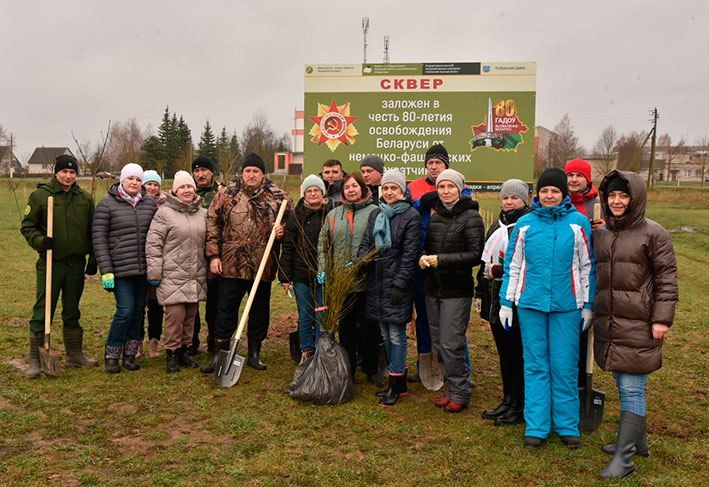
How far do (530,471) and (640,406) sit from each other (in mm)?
821

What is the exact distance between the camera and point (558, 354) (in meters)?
4.04

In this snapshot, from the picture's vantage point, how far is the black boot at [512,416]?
4480mm

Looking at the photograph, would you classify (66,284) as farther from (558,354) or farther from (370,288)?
(558,354)

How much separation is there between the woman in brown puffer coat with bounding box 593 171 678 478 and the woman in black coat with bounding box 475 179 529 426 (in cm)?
75

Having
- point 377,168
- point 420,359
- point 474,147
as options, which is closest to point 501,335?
point 420,359

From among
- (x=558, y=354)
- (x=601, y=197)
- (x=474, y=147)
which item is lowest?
(x=558, y=354)

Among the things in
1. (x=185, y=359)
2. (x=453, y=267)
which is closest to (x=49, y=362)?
(x=185, y=359)

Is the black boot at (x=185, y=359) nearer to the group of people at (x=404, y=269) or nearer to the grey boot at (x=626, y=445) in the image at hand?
the group of people at (x=404, y=269)

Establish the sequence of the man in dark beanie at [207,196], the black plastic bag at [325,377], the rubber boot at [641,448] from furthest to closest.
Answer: the man in dark beanie at [207,196], the black plastic bag at [325,377], the rubber boot at [641,448]

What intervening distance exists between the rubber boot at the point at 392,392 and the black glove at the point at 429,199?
1.51 metres

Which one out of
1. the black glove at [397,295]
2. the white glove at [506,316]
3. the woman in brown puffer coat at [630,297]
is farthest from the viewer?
the black glove at [397,295]

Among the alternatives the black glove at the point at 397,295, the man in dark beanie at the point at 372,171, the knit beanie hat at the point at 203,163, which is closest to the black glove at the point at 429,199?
the man in dark beanie at the point at 372,171

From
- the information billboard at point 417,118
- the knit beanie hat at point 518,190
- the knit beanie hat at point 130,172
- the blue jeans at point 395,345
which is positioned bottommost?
the blue jeans at point 395,345

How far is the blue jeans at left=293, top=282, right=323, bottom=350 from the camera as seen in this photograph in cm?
553
